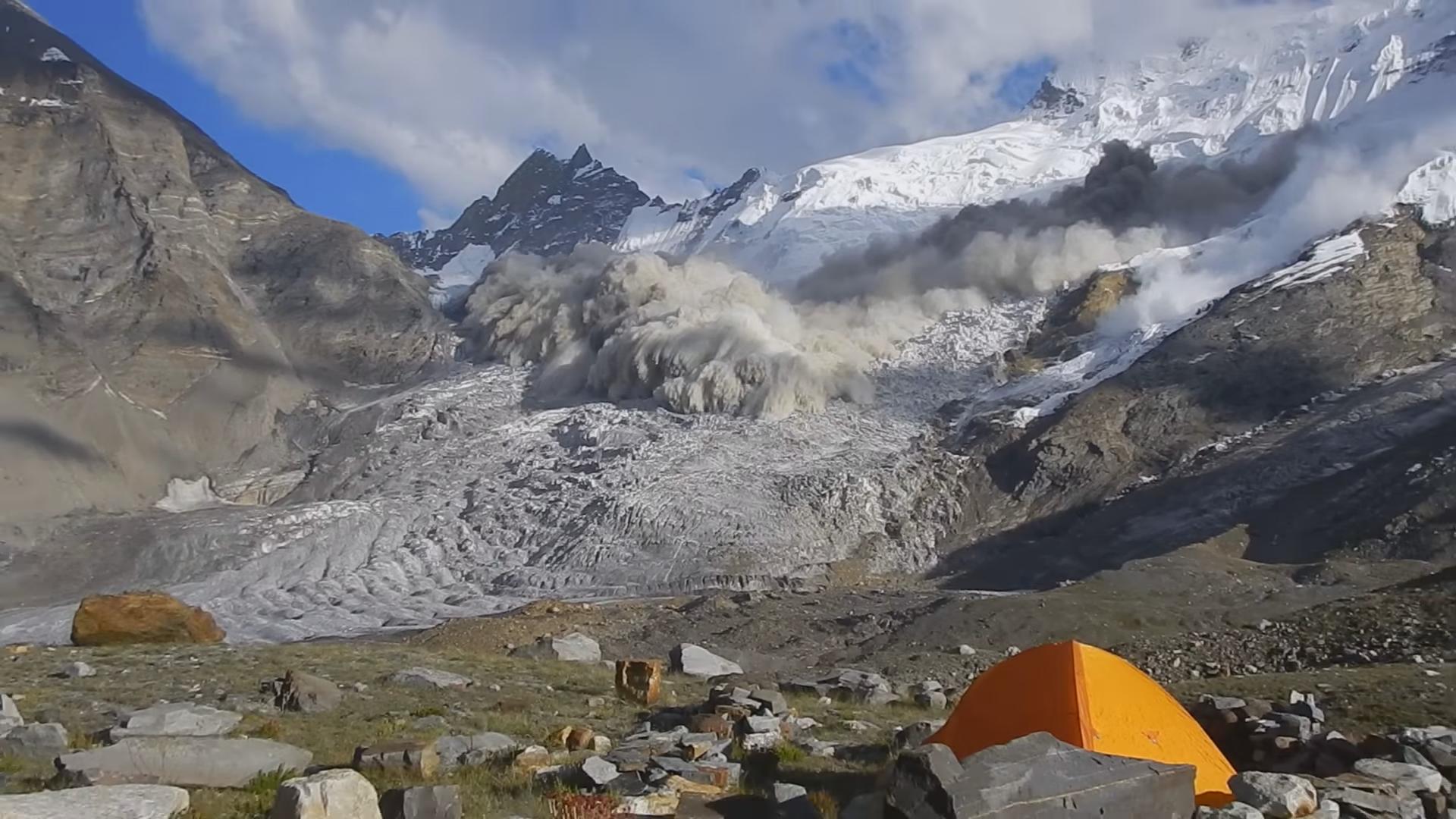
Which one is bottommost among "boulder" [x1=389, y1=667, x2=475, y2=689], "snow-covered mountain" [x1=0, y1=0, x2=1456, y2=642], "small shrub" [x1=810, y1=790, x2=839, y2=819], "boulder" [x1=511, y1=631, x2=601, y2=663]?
"small shrub" [x1=810, y1=790, x2=839, y2=819]

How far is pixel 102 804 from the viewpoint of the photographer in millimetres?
7500

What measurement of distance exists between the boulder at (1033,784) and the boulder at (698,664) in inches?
617

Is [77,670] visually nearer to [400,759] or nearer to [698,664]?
[698,664]

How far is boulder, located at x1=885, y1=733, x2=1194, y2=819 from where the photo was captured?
7.75m

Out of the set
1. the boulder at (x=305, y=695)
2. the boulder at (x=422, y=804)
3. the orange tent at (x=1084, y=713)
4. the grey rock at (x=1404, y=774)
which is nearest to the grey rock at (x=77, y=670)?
the boulder at (x=305, y=695)

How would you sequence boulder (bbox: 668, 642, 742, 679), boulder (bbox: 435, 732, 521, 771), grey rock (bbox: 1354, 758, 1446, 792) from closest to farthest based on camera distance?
grey rock (bbox: 1354, 758, 1446, 792), boulder (bbox: 435, 732, 521, 771), boulder (bbox: 668, 642, 742, 679)

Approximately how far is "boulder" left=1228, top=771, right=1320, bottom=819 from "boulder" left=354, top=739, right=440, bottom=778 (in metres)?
6.72

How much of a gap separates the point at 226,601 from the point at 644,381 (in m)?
41.7

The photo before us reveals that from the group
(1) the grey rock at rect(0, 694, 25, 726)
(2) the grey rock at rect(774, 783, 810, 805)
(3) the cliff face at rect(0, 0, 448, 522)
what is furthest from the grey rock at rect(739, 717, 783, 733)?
(3) the cliff face at rect(0, 0, 448, 522)

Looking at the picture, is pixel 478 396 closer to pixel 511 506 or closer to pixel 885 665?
pixel 511 506

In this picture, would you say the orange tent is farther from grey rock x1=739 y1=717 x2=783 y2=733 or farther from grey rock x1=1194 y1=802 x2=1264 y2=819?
grey rock x1=739 y1=717 x2=783 y2=733

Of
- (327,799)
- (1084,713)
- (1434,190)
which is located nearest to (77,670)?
(327,799)

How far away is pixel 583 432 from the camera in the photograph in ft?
326

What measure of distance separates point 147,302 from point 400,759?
116 metres
